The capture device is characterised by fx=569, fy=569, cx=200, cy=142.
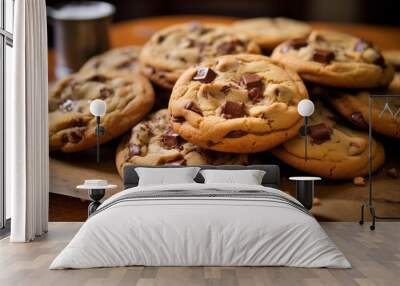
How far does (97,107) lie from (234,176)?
155 centimetres

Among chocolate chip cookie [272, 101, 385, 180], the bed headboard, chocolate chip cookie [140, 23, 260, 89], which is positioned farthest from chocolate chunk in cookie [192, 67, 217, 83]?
chocolate chip cookie [272, 101, 385, 180]

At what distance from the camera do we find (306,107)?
567cm

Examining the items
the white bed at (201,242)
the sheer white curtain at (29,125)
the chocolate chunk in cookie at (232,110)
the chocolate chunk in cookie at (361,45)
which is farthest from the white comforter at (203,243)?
the chocolate chunk in cookie at (361,45)

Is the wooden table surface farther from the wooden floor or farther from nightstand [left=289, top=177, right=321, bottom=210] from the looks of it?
the wooden floor

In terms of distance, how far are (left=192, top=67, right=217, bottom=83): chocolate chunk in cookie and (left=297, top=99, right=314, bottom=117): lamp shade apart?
37.5 inches

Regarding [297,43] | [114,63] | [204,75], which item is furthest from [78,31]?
[297,43]

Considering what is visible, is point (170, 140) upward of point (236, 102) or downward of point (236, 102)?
downward

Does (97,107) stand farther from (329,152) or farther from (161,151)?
(329,152)

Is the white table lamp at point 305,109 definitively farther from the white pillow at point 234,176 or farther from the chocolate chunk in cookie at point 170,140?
the chocolate chunk in cookie at point 170,140

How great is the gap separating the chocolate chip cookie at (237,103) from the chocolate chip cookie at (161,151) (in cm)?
22

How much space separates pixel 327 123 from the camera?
5957 millimetres

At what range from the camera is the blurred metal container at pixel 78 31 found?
6.18m

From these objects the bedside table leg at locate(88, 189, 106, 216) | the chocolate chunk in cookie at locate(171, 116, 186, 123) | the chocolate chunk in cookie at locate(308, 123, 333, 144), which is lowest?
the bedside table leg at locate(88, 189, 106, 216)

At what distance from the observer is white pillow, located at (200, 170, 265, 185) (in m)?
5.52
